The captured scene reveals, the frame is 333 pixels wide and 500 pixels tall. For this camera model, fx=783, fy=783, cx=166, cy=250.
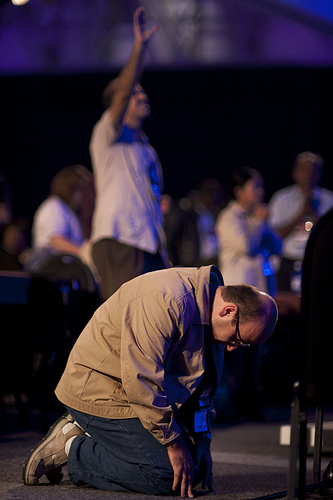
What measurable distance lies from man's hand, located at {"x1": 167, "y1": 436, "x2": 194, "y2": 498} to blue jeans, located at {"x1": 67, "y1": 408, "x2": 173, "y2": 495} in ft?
0.38

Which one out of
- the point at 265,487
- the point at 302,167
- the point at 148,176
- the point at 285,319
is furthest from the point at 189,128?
the point at 265,487

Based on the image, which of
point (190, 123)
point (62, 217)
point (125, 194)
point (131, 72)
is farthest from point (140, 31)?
point (190, 123)

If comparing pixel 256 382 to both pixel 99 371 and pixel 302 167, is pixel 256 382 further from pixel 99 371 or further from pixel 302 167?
pixel 99 371

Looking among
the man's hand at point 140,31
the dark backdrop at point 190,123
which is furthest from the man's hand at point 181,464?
the dark backdrop at point 190,123

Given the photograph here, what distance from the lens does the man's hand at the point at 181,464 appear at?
2.60 m

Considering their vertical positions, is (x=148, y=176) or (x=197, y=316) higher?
(x=148, y=176)

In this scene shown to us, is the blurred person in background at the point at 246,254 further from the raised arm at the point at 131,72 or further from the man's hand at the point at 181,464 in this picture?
the man's hand at the point at 181,464

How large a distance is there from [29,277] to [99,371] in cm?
155

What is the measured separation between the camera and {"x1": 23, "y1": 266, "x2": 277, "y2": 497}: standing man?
8.54 feet

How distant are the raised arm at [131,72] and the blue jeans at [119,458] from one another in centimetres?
189

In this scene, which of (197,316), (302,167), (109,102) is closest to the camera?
(197,316)

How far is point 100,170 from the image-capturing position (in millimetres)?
4395

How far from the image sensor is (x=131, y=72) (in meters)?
4.19

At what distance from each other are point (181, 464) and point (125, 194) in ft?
6.60
